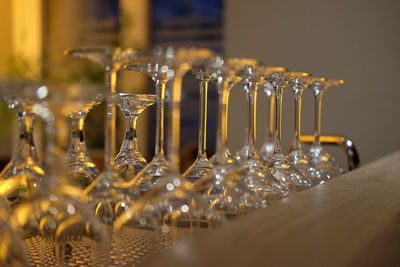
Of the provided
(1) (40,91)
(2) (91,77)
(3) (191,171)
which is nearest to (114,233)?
(3) (191,171)

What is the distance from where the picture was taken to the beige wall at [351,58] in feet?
12.5

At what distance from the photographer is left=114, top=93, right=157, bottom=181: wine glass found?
104 cm

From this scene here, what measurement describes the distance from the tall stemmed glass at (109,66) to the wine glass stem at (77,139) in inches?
9.1

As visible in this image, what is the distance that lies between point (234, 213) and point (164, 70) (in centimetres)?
21

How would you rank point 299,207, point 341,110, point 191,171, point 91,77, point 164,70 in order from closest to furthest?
1. point 299,207
2. point 164,70
3. point 191,171
4. point 341,110
5. point 91,77

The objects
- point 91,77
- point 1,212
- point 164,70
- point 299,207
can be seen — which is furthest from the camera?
point 91,77

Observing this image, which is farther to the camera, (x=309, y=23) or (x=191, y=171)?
(x=309, y=23)

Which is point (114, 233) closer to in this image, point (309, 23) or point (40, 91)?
point (40, 91)

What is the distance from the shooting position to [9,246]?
60 cm

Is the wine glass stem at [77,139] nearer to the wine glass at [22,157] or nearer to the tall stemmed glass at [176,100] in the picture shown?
the wine glass at [22,157]

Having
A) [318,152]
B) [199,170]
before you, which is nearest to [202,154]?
[199,170]

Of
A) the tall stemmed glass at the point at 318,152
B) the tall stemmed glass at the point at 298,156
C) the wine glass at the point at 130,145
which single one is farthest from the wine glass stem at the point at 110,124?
the tall stemmed glass at the point at 318,152

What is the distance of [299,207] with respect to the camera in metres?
0.76

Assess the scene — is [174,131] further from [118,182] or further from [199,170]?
[199,170]
